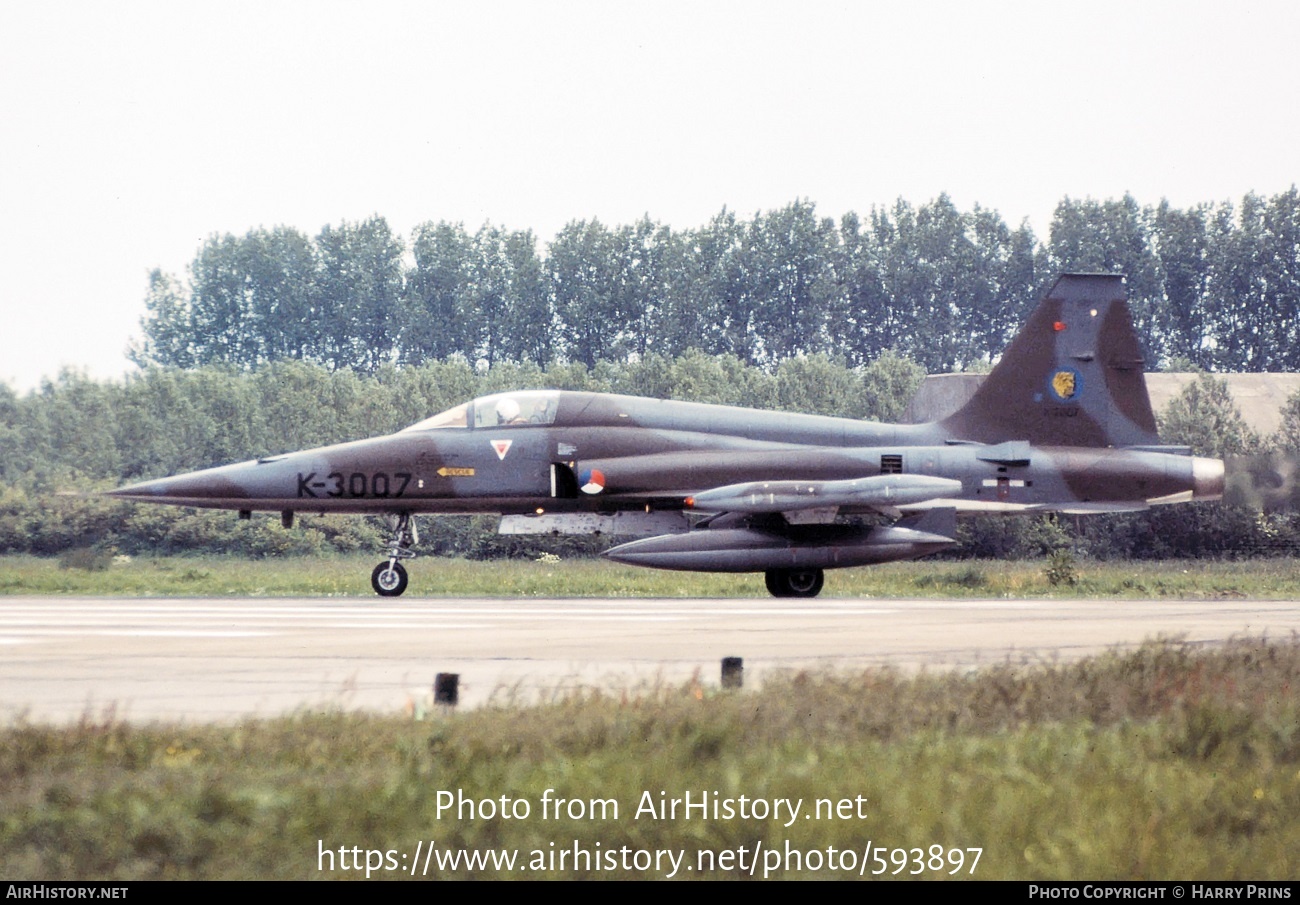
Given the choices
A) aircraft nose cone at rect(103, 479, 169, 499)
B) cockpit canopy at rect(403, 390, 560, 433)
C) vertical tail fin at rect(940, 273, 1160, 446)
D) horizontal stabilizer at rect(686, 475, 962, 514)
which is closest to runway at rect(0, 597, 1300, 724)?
horizontal stabilizer at rect(686, 475, 962, 514)

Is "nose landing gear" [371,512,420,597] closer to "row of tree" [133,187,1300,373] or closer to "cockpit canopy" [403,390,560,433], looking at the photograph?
"cockpit canopy" [403,390,560,433]

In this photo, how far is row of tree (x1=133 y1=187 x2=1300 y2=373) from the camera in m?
81.5

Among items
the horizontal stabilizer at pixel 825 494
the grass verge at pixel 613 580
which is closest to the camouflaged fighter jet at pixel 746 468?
the horizontal stabilizer at pixel 825 494

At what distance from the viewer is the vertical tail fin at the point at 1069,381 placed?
24.7 m

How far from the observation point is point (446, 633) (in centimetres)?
1547

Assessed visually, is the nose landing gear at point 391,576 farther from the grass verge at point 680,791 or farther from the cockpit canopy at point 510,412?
the grass verge at point 680,791

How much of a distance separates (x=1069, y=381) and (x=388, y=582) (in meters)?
10.8

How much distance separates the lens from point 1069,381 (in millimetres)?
24703

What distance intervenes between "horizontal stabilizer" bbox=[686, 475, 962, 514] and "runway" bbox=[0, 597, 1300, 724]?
1.63 metres

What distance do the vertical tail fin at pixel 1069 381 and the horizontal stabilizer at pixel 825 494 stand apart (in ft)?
7.08

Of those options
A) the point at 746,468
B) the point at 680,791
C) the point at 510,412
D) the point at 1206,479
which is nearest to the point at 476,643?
the point at 680,791

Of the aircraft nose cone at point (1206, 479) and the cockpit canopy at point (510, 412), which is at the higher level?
the cockpit canopy at point (510, 412)
